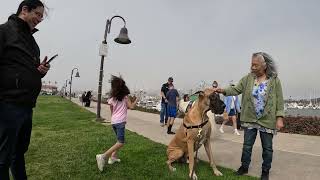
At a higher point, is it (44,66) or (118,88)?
(44,66)

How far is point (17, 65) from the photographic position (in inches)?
179

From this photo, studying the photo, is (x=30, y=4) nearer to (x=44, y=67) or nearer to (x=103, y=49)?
(x=44, y=67)

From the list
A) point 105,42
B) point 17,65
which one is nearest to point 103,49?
point 105,42

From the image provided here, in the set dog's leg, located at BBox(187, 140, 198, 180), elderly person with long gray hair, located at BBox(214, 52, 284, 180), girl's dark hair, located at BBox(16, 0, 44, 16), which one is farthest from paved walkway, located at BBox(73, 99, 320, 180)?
girl's dark hair, located at BBox(16, 0, 44, 16)

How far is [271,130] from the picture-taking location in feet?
23.5

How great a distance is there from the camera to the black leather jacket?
175 inches

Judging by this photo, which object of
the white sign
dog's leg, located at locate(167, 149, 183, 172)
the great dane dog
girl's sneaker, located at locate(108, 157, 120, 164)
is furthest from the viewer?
the white sign

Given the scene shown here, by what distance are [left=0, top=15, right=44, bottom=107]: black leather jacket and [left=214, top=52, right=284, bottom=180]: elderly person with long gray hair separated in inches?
144

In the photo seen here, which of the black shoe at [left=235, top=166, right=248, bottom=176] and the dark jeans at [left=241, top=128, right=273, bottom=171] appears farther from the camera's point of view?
the black shoe at [left=235, top=166, right=248, bottom=176]

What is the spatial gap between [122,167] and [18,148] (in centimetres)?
283

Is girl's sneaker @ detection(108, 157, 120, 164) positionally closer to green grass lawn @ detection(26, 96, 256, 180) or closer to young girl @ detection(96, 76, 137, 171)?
young girl @ detection(96, 76, 137, 171)

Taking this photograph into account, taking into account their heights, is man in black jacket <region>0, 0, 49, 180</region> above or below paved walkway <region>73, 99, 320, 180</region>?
above

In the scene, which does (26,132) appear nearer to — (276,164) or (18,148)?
(18,148)

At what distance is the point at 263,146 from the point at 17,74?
14.6 feet
